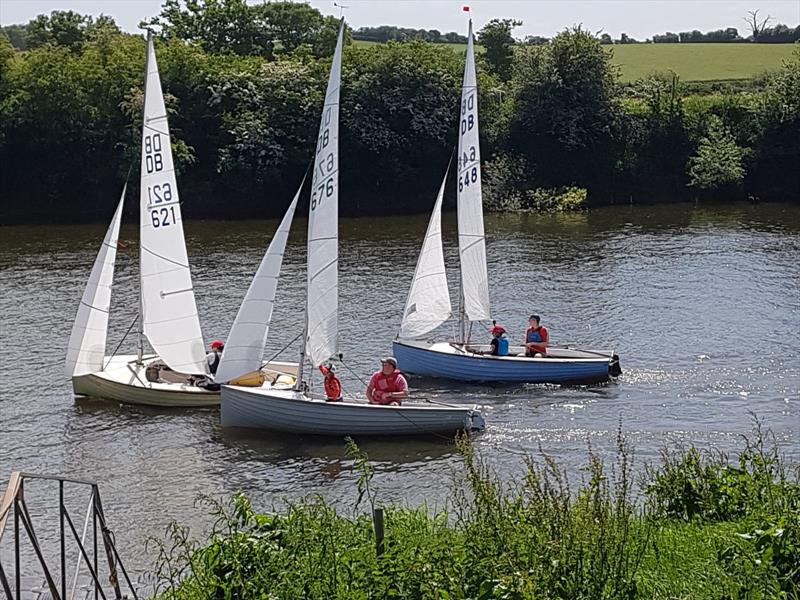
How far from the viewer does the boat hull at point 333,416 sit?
2427 centimetres

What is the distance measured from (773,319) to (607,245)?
15.9 m

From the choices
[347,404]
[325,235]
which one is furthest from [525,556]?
[325,235]

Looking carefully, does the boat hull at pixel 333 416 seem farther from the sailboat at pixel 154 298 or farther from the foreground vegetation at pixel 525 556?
the foreground vegetation at pixel 525 556

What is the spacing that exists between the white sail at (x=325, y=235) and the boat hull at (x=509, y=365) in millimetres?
4209

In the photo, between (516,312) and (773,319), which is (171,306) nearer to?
(516,312)

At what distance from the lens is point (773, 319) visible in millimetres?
34969

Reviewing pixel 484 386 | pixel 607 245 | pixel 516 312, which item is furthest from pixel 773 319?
pixel 607 245

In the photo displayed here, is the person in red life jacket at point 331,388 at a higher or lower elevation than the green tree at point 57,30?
lower

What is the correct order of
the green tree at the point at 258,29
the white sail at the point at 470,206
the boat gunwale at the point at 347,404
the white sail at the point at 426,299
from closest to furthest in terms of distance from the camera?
the boat gunwale at the point at 347,404, the white sail at the point at 426,299, the white sail at the point at 470,206, the green tree at the point at 258,29

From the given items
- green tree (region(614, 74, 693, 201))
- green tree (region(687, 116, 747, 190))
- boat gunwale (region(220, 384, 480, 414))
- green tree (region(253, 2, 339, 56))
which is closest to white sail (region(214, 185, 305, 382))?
boat gunwale (region(220, 384, 480, 414))

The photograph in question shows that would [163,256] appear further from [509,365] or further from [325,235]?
[509,365]

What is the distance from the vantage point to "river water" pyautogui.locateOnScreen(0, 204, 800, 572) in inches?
896

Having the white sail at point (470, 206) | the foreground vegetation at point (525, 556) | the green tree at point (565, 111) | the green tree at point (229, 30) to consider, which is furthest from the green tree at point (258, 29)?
the foreground vegetation at point (525, 556)

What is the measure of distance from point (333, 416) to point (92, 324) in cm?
723
